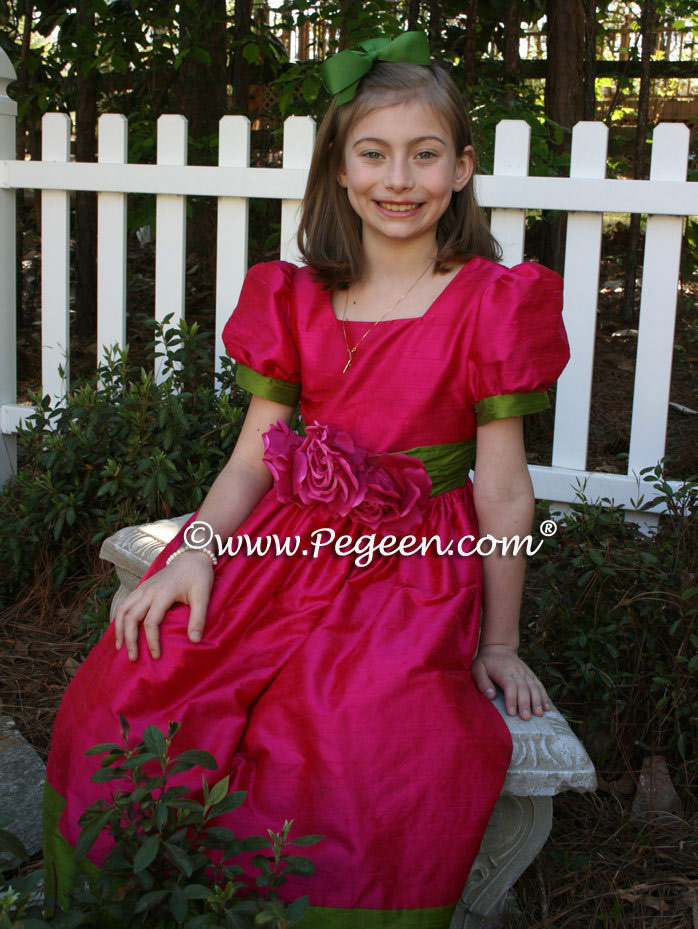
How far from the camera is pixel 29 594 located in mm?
3090

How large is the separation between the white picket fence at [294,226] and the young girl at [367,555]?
96 centimetres

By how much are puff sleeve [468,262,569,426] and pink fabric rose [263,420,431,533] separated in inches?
8.0

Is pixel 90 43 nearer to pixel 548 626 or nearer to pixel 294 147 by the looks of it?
pixel 294 147

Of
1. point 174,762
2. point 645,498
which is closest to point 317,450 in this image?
point 174,762

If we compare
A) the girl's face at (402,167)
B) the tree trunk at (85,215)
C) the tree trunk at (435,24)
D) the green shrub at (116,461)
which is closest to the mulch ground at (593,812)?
the green shrub at (116,461)

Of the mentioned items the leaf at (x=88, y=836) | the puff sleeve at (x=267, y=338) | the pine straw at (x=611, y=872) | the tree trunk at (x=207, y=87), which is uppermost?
the tree trunk at (x=207, y=87)

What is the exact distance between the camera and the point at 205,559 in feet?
6.02

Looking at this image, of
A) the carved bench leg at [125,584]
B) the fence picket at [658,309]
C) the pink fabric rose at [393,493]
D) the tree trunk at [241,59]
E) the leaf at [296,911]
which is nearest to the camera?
the leaf at [296,911]

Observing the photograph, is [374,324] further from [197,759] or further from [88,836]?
[88,836]

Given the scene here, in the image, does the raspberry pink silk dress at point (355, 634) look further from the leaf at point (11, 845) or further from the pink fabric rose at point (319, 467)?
the leaf at point (11, 845)

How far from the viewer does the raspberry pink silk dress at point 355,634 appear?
57.6 inches

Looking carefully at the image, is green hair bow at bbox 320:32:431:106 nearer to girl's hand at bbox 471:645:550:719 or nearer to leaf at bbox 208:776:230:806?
girl's hand at bbox 471:645:550:719

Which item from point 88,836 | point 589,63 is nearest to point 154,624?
point 88,836

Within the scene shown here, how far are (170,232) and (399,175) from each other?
1.70 metres
